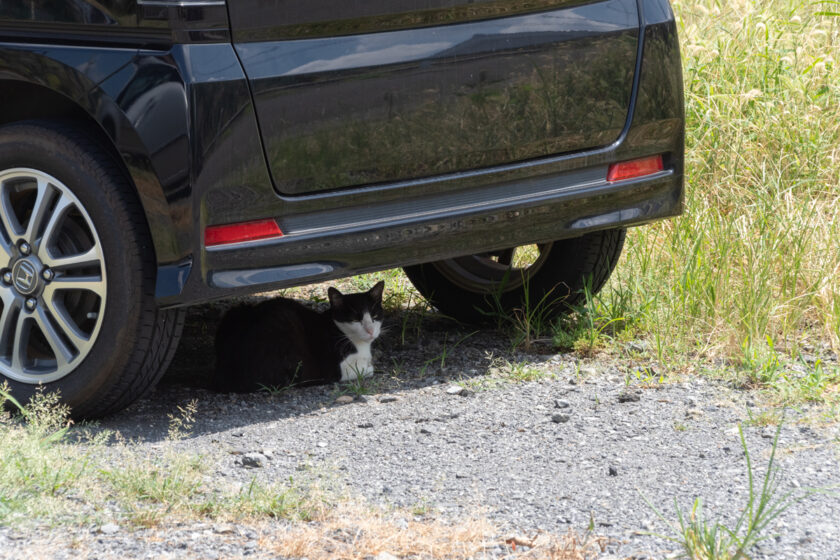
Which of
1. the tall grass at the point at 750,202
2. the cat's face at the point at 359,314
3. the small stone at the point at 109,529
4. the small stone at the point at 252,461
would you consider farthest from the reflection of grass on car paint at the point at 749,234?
the small stone at the point at 109,529

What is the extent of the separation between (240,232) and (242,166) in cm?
20

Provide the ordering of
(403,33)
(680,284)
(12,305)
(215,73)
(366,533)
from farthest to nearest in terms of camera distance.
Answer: (680,284) → (12,305) → (403,33) → (215,73) → (366,533)

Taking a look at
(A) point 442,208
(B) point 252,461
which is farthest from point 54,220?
(A) point 442,208

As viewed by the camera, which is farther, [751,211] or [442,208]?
[751,211]

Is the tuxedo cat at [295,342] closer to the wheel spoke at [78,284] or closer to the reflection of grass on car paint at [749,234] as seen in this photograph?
the reflection of grass on car paint at [749,234]

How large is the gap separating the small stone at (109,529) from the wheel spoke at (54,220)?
1209mm

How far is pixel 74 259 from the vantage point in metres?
3.46

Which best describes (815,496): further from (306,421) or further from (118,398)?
(118,398)

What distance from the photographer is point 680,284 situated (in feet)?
14.1

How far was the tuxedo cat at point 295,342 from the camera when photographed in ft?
13.7

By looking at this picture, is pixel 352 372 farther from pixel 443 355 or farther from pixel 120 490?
pixel 120 490

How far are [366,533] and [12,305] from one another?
167 centimetres

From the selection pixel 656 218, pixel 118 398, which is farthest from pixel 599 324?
pixel 118 398

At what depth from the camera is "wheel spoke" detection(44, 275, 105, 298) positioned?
342 cm
